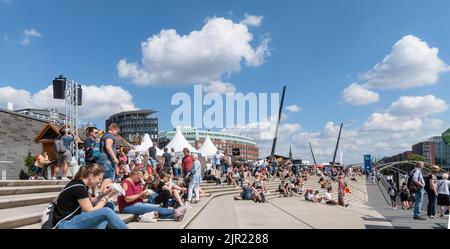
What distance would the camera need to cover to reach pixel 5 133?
19875mm

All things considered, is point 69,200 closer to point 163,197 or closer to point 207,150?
point 163,197

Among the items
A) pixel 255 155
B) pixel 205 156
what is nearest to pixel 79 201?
pixel 205 156

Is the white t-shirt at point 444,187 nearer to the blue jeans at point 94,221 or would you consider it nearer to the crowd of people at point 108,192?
the crowd of people at point 108,192

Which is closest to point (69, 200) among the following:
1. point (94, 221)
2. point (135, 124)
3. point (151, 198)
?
point (94, 221)

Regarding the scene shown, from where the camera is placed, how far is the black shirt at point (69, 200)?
5.00m

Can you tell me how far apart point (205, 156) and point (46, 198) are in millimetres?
17903

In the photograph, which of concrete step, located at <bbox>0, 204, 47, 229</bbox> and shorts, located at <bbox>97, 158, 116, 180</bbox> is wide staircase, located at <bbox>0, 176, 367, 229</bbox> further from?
shorts, located at <bbox>97, 158, 116, 180</bbox>

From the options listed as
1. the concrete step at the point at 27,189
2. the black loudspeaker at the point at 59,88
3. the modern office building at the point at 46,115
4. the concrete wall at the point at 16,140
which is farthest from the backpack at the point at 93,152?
the modern office building at the point at 46,115

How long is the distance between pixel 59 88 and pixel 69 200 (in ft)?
45.4

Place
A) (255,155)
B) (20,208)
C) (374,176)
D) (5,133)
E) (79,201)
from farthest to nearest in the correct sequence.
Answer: (255,155) → (374,176) → (5,133) → (20,208) → (79,201)

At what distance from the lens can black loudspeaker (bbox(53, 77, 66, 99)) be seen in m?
17.5

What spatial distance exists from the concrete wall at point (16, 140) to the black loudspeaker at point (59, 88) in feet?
13.4
